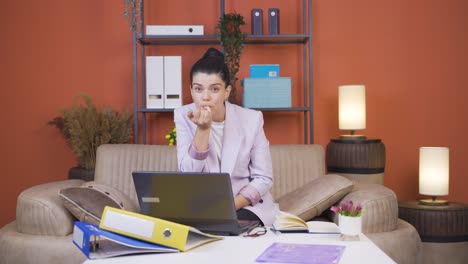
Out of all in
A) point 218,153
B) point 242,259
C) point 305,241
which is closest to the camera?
point 242,259

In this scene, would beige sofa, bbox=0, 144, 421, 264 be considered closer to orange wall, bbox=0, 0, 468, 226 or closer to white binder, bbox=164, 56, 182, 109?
white binder, bbox=164, 56, 182, 109

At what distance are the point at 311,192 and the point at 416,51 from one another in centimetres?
188

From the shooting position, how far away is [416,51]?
4.34 meters

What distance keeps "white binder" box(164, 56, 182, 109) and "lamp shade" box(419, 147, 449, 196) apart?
5.33 feet

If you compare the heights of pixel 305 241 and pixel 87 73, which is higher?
pixel 87 73

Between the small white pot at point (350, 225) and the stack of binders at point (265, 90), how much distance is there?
220 centimetres

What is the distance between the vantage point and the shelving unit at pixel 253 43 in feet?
13.4

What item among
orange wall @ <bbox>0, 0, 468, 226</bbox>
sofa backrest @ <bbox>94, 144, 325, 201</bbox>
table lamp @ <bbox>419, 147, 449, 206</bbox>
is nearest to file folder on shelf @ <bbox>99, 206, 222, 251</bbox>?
sofa backrest @ <bbox>94, 144, 325, 201</bbox>

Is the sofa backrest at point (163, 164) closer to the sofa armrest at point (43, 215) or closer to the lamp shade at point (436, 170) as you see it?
the sofa armrest at point (43, 215)

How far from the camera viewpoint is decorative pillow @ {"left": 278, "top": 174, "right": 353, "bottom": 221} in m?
2.90

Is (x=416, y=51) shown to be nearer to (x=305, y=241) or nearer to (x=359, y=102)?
(x=359, y=102)

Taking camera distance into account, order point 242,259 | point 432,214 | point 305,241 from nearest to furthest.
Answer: point 242,259 < point 305,241 < point 432,214

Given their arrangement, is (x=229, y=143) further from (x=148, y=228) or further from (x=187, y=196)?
(x=148, y=228)

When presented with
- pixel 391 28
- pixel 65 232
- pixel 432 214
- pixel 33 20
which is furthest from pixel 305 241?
pixel 33 20
